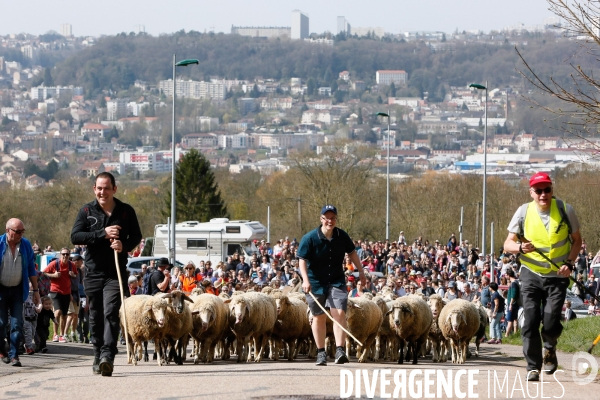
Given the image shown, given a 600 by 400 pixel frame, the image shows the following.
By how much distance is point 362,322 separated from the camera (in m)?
15.1

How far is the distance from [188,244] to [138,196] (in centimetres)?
5446

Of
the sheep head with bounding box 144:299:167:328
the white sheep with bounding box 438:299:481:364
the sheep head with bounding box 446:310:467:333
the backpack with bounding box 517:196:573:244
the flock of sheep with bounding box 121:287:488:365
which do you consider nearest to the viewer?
the backpack with bounding box 517:196:573:244

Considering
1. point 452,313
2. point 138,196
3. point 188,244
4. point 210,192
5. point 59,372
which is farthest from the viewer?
point 138,196

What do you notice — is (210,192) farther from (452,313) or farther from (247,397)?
(247,397)

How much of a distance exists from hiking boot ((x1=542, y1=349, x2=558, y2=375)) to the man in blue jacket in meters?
6.17

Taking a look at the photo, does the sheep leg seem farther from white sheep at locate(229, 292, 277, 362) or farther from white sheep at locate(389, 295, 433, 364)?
white sheep at locate(389, 295, 433, 364)

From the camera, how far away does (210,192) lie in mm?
92375

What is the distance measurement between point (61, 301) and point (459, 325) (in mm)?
6527

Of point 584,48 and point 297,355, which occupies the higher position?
point 584,48

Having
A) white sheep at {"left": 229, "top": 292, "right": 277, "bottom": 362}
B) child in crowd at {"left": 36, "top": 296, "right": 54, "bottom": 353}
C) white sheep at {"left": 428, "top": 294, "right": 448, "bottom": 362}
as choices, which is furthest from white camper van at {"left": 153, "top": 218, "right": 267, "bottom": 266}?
white sheep at {"left": 229, "top": 292, "right": 277, "bottom": 362}

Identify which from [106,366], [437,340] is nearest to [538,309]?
[106,366]

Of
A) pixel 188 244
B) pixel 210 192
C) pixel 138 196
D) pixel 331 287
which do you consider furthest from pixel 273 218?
pixel 331 287

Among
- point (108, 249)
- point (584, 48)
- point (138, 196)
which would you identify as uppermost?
point (584, 48)

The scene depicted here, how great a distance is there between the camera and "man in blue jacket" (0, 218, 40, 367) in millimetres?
13828
